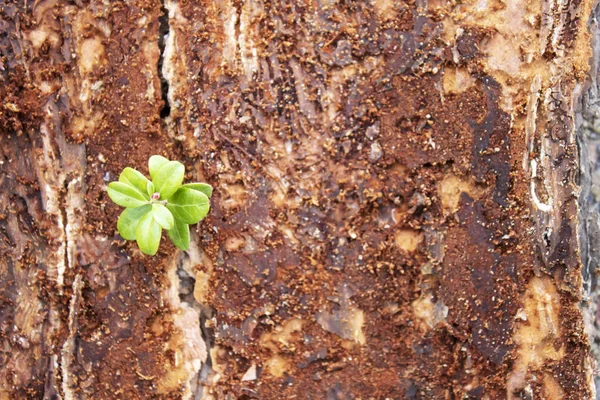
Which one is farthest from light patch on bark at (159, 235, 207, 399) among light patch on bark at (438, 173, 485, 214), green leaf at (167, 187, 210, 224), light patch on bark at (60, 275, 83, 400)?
light patch on bark at (438, 173, 485, 214)

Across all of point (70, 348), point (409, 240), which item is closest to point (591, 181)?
point (409, 240)

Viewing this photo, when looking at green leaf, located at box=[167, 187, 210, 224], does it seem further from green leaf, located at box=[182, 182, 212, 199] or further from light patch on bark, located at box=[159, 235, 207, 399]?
light patch on bark, located at box=[159, 235, 207, 399]

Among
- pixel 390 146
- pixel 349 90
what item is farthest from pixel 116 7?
pixel 390 146

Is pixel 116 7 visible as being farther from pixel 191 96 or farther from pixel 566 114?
pixel 566 114

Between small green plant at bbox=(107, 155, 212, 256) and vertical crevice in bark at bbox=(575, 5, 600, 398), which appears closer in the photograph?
small green plant at bbox=(107, 155, 212, 256)

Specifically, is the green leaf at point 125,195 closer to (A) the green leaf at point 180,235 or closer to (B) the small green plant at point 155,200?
(B) the small green plant at point 155,200

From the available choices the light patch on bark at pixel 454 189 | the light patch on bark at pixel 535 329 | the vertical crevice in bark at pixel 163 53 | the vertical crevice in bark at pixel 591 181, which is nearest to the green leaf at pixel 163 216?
the vertical crevice in bark at pixel 163 53

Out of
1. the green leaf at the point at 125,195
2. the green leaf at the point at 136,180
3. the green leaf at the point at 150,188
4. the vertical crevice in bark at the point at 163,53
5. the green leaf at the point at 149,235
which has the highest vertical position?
the vertical crevice in bark at the point at 163,53
